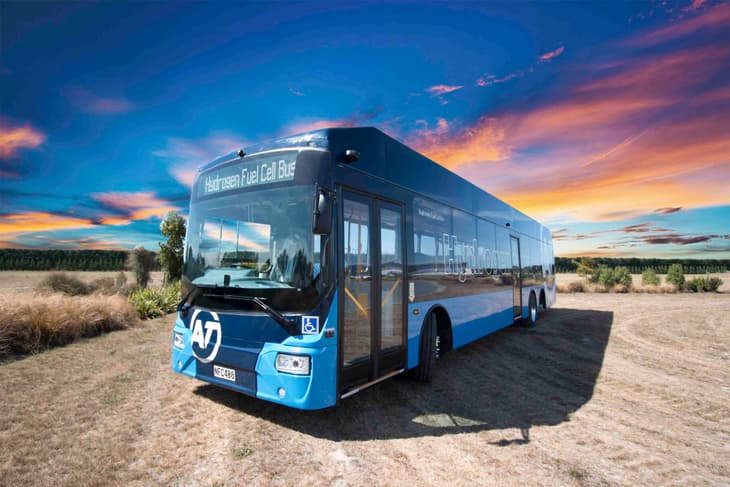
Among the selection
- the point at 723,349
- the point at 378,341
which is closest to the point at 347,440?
the point at 378,341

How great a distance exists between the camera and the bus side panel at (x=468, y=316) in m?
5.82

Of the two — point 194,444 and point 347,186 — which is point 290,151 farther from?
point 194,444

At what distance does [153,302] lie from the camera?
1257 centimetres

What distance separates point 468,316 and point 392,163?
382 centimetres

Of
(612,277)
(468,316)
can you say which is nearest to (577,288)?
(612,277)

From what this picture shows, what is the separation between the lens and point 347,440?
4.22 metres

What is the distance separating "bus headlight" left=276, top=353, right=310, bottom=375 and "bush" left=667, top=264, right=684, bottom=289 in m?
36.5

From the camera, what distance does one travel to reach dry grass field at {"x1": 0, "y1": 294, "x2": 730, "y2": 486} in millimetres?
3551

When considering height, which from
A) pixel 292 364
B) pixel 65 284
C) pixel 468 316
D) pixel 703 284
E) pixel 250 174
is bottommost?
pixel 292 364

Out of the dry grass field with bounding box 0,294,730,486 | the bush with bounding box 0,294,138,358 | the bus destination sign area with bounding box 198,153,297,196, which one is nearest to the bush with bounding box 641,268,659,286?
the dry grass field with bounding box 0,294,730,486

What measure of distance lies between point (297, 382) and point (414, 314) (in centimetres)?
236

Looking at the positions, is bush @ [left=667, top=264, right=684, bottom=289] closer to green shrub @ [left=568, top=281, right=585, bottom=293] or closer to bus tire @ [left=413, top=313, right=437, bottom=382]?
green shrub @ [left=568, top=281, right=585, bottom=293]

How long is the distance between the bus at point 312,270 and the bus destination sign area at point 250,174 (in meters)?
0.02

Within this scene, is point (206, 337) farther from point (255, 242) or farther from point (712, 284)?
point (712, 284)
